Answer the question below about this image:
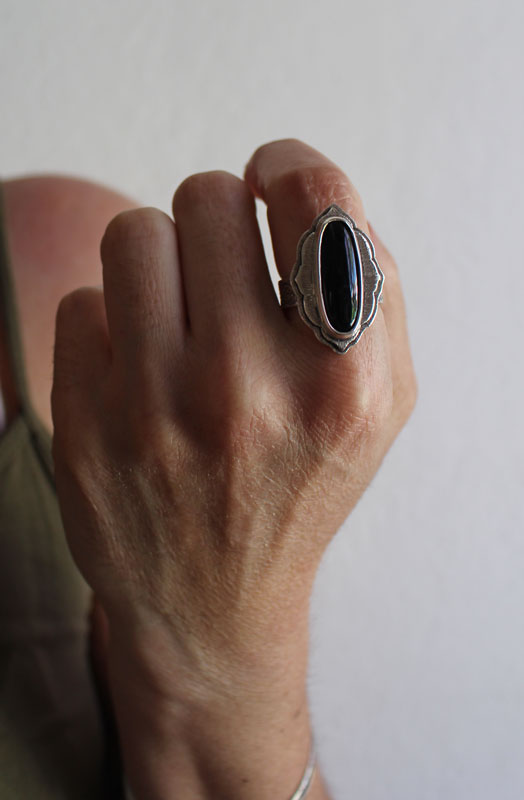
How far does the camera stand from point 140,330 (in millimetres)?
427

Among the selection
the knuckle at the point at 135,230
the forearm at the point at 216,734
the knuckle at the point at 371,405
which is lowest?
the forearm at the point at 216,734

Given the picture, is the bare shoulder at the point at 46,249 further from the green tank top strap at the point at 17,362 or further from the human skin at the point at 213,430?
the human skin at the point at 213,430

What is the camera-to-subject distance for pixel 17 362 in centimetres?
71

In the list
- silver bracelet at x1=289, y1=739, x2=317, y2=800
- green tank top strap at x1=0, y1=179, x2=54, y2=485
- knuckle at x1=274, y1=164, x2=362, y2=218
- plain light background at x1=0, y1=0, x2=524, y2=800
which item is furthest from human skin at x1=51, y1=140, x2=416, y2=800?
plain light background at x1=0, y1=0, x2=524, y2=800

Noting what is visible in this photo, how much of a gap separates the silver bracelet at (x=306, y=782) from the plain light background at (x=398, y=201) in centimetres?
48

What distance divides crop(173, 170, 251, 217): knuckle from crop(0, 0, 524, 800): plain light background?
63cm

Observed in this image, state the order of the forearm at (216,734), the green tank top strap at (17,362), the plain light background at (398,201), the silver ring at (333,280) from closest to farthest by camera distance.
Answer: the silver ring at (333,280) → the forearm at (216,734) → the green tank top strap at (17,362) → the plain light background at (398,201)

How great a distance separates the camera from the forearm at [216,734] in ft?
1.79

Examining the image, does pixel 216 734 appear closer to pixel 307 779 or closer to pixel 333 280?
pixel 307 779

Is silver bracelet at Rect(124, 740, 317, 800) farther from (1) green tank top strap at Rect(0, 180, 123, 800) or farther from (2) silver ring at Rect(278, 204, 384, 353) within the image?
(2) silver ring at Rect(278, 204, 384, 353)

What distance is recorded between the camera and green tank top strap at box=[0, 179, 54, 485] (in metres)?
0.70

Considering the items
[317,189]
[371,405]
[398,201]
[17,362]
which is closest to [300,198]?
[317,189]

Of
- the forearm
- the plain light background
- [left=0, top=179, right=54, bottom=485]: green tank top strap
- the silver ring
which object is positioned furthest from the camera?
the plain light background

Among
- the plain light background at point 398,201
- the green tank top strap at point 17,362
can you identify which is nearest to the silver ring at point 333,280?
the green tank top strap at point 17,362
